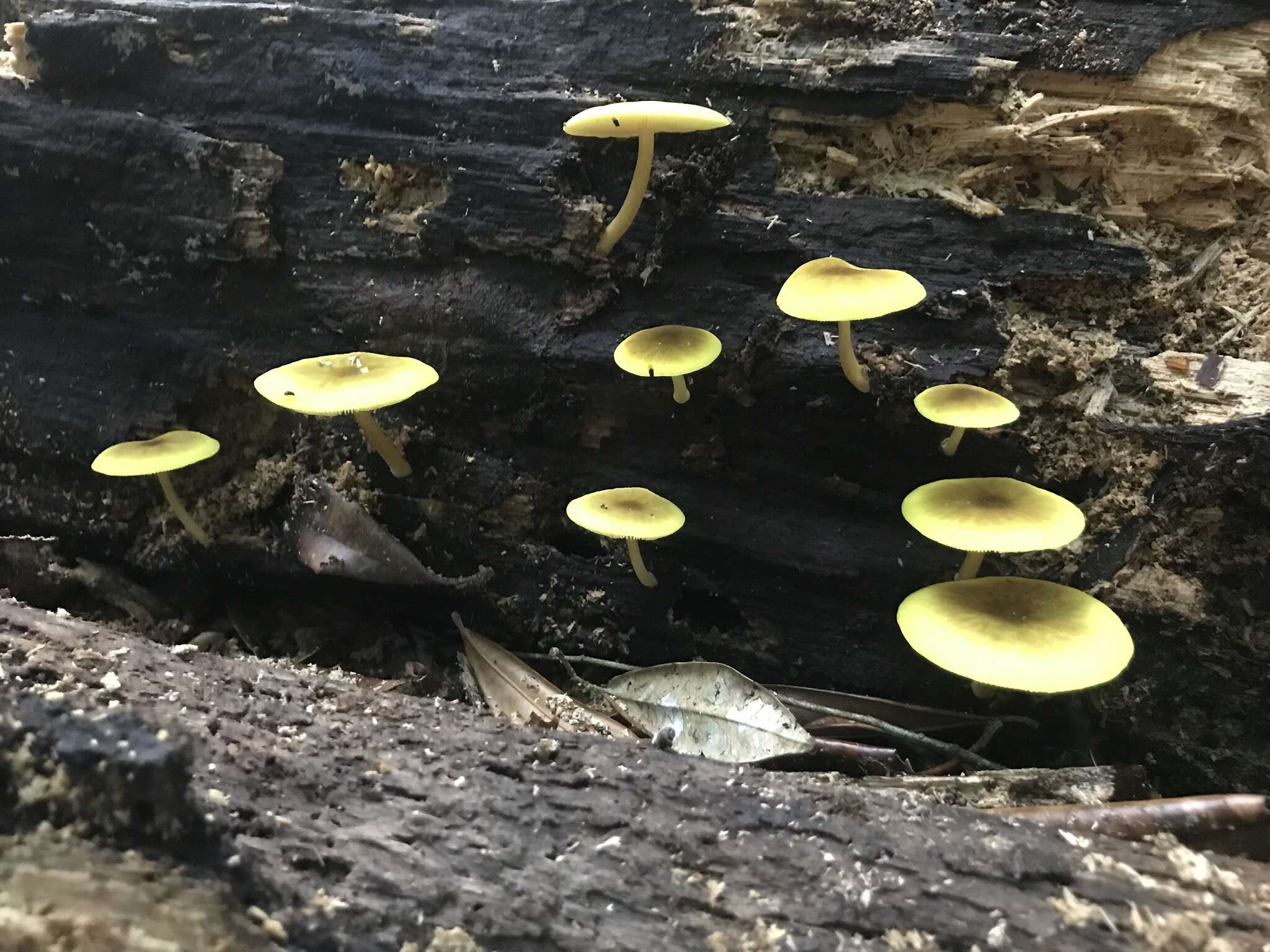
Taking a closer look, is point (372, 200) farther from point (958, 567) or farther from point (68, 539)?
point (958, 567)

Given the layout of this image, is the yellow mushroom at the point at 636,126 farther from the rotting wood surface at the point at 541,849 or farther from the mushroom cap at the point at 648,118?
the rotting wood surface at the point at 541,849

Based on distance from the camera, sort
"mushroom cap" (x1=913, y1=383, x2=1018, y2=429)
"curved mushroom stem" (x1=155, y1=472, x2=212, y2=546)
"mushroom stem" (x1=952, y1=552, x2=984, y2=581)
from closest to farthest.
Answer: "mushroom cap" (x1=913, y1=383, x2=1018, y2=429), "mushroom stem" (x1=952, y1=552, x2=984, y2=581), "curved mushroom stem" (x1=155, y1=472, x2=212, y2=546)

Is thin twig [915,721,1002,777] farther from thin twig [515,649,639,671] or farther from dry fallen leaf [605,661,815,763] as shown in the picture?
thin twig [515,649,639,671]

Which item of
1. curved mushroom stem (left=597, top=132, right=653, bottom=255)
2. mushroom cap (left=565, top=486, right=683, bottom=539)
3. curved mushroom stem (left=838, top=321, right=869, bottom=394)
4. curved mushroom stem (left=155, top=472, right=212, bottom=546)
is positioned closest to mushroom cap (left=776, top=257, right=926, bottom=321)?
curved mushroom stem (left=838, top=321, right=869, bottom=394)

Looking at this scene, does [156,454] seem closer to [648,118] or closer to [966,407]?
[648,118]

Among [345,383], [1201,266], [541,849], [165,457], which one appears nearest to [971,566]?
[1201,266]

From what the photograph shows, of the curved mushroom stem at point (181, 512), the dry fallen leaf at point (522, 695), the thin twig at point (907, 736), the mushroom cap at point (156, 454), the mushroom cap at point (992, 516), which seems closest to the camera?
the mushroom cap at point (992, 516)

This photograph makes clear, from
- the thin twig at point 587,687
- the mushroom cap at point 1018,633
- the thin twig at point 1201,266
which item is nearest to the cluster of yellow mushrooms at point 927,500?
the mushroom cap at point 1018,633
